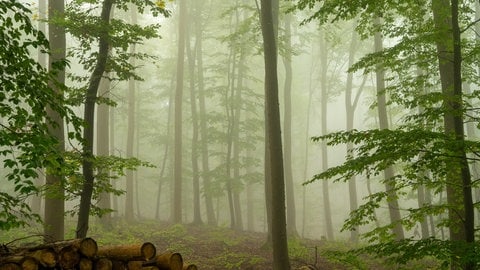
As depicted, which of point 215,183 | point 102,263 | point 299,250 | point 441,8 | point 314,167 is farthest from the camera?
point 314,167

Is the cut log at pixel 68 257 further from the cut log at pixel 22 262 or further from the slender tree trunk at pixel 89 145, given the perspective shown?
the slender tree trunk at pixel 89 145

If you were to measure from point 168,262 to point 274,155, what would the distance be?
4.77m

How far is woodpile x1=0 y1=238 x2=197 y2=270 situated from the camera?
4.82m

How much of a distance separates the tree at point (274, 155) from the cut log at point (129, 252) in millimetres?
4327

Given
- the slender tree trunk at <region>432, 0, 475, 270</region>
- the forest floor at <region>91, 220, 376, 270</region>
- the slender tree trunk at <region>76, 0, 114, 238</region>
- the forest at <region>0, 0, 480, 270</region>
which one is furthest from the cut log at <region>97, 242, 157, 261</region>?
the forest floor at <region>91, 220, 376, 270</region>

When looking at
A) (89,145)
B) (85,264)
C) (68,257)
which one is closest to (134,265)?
(85,264)

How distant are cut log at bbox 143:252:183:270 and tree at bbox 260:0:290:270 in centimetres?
411

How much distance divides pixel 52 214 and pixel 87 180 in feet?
8.49

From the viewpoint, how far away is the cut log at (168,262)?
5.77 m

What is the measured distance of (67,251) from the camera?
16.9ft

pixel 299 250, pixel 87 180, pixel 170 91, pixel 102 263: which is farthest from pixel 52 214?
pixel 170 91

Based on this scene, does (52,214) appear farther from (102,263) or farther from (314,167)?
(314,167)

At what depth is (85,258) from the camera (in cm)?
533

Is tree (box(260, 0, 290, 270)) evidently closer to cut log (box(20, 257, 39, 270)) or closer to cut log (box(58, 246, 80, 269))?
cut log (box(58, 246, 80, 269))
